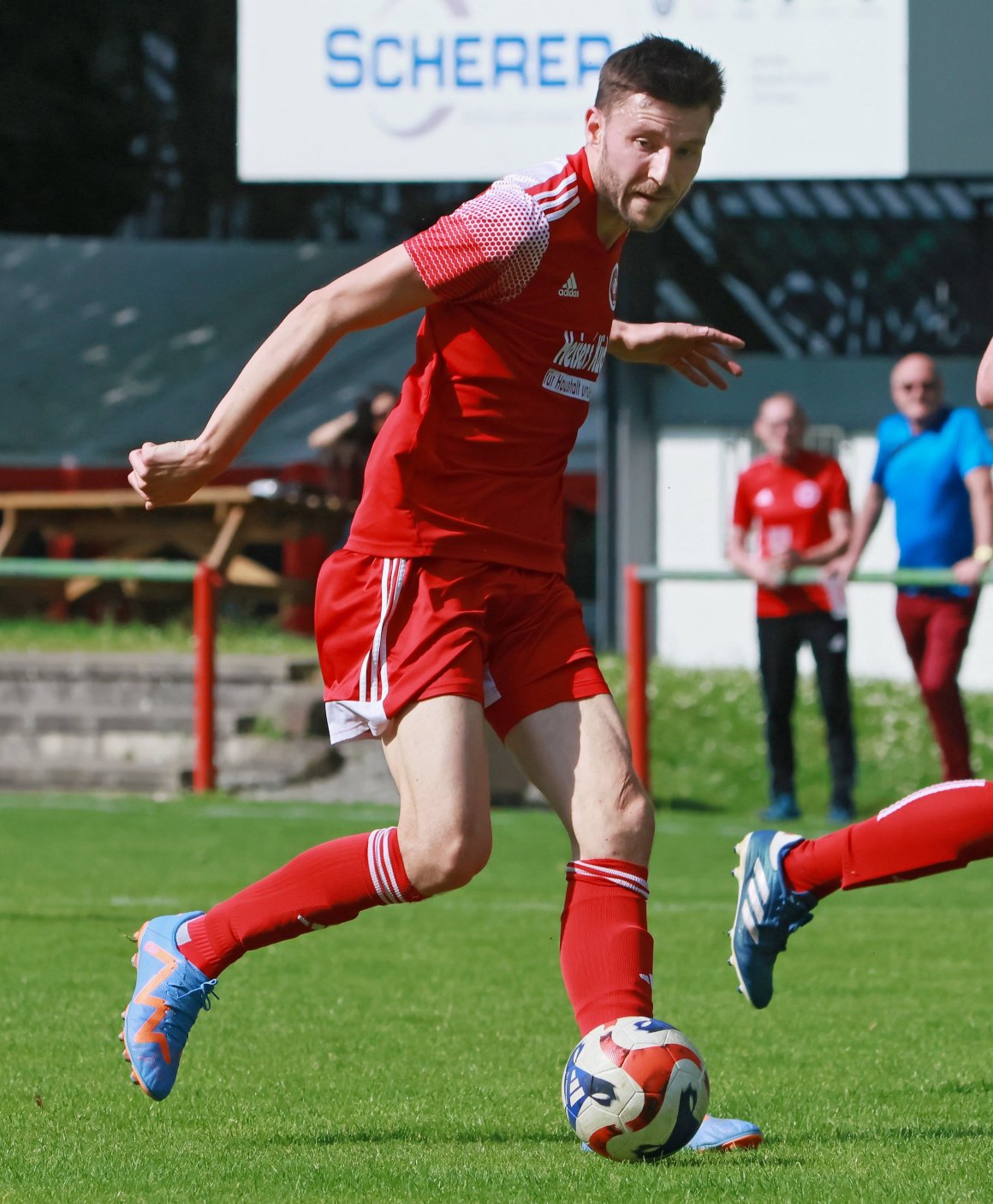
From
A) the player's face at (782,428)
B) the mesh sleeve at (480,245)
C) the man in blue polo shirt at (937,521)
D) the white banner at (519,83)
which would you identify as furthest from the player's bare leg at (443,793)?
the white banner at (519,83)

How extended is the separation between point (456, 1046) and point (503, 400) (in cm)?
190

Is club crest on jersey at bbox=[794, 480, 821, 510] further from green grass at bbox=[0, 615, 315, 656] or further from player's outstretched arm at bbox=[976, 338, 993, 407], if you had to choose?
player's outstretched arm at bbox=[976, 338, 993, 407]

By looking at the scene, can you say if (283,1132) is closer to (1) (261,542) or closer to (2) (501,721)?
(2) (501,721)

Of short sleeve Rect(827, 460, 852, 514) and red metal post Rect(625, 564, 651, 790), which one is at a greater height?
short sleeve Rect(827, 460, 852, 514)

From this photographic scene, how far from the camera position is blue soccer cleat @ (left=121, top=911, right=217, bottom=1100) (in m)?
4.29

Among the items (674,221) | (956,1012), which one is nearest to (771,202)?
(674,221)

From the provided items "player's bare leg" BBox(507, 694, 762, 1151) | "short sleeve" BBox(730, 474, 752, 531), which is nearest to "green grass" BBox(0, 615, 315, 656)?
"short sleeve" BBox(730, 474, 752, 531)

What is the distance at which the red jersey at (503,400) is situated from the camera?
4207mm

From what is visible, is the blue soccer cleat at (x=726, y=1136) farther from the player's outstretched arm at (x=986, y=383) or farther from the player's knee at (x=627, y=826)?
the player's outstretched arm at (x=986, y=383)

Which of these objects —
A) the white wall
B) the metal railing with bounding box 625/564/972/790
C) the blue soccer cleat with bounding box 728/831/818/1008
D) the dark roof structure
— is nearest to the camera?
the blue soccer cleat with bounding box 728/831/818/1008

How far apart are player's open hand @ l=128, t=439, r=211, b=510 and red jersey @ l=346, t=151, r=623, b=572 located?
0.46 meters

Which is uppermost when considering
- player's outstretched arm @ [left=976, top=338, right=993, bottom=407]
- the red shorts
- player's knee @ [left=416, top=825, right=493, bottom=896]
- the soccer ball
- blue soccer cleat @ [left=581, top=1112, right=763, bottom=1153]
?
player's outstretched arm @ [left=976, top=338, right=993, bottom=407]

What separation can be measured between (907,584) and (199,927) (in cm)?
709

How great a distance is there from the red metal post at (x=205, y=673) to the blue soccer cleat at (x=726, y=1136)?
8331mm
